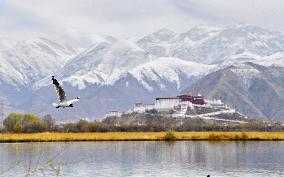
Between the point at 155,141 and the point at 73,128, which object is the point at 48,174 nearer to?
the point at 155,141

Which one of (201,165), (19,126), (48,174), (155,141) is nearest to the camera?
(48,174)

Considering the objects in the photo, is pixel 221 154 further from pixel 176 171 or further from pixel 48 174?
pixel 48 174

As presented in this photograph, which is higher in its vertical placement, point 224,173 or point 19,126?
point 19,126

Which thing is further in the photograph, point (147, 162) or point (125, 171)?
point (147, 162)

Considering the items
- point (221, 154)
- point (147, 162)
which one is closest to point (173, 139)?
point (221, 154)

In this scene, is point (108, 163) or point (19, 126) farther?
point (19, 126)

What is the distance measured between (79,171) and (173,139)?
251ft

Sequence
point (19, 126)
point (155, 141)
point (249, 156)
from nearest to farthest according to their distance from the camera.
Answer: point (249, 156) → point (155, 141) → point (19, 126)

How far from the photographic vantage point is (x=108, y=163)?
84188mm

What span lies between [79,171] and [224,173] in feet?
50.1

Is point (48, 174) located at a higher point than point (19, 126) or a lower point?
lower

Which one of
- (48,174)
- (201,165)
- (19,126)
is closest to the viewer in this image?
(48,174)

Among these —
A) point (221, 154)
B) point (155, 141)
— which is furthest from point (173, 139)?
point (221, 154)

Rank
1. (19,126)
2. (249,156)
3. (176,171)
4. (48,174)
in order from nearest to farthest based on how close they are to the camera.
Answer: (48,174) → (176,171) → (249,156) → (19,126)
